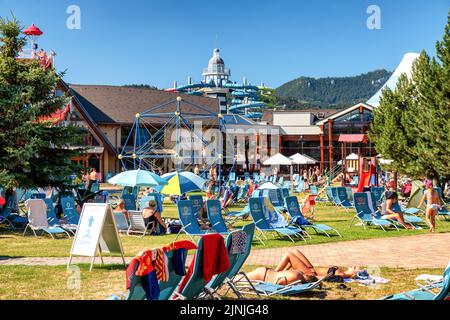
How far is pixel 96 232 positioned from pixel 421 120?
2066cm

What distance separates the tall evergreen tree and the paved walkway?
1279cm

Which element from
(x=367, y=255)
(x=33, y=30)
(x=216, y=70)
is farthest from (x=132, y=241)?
(x=216, y=70)

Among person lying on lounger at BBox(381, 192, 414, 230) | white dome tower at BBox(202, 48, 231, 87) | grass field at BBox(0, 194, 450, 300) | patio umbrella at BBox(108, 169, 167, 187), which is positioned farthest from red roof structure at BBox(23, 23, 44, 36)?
white dome tower at BBox(202, 48, 231, 87)

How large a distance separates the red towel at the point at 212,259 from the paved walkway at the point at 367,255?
3.77 meters

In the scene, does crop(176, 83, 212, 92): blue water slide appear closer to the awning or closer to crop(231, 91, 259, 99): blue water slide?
crop(231, 91, 259, 99): blue water slide

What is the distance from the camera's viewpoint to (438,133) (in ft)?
85.9

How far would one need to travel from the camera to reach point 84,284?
9.01 meters

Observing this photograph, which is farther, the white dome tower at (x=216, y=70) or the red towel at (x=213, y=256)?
the white dome tower at (x=216, y=70)

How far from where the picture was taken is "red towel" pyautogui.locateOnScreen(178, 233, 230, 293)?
6.98m

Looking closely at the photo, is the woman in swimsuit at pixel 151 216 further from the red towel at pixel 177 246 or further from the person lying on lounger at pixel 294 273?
the red towel at pixel 177 246

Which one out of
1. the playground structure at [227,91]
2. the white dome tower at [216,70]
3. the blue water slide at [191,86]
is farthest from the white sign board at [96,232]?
the white dome tower at [216,70]

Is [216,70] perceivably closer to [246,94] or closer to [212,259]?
[246,94]

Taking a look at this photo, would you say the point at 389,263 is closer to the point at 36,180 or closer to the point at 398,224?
the point at 398,224

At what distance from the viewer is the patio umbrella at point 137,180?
18.4m
